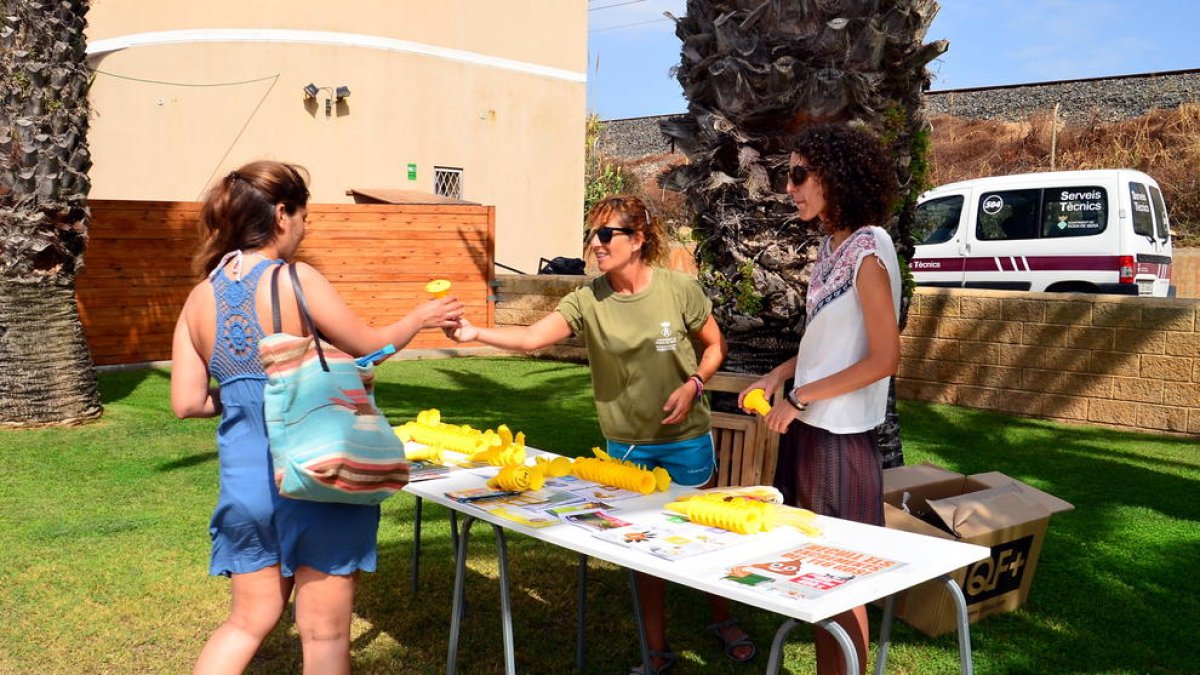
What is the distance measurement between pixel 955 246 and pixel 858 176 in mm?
11750

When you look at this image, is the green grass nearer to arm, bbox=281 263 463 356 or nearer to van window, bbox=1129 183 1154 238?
arm, bbox=281 263 463 356

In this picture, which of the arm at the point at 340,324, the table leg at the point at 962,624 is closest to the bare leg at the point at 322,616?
the arm at the point at 340,324

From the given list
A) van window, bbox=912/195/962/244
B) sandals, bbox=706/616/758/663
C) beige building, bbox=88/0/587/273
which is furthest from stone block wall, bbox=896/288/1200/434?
beige building, bbox=88/0/587/273

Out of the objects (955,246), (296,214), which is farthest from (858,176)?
(955,246)

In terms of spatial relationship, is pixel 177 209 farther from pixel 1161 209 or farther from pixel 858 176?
pixel 1161 209

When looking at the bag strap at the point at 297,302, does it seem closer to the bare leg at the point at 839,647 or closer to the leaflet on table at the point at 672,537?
the leaflet on table at the point at 672,537

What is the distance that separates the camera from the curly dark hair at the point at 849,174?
10.0 feet

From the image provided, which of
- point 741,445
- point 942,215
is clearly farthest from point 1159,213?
point 741,445

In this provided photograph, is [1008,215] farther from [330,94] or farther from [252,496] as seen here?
[252,496]

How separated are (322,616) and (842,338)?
1.68 m

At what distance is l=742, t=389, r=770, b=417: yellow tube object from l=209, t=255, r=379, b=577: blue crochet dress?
1.21 m

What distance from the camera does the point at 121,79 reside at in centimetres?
1703

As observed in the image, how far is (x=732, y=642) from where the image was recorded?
164 inches

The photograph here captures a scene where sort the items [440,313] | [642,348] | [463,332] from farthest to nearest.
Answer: [642,348] < [463,332] < [440,313]
